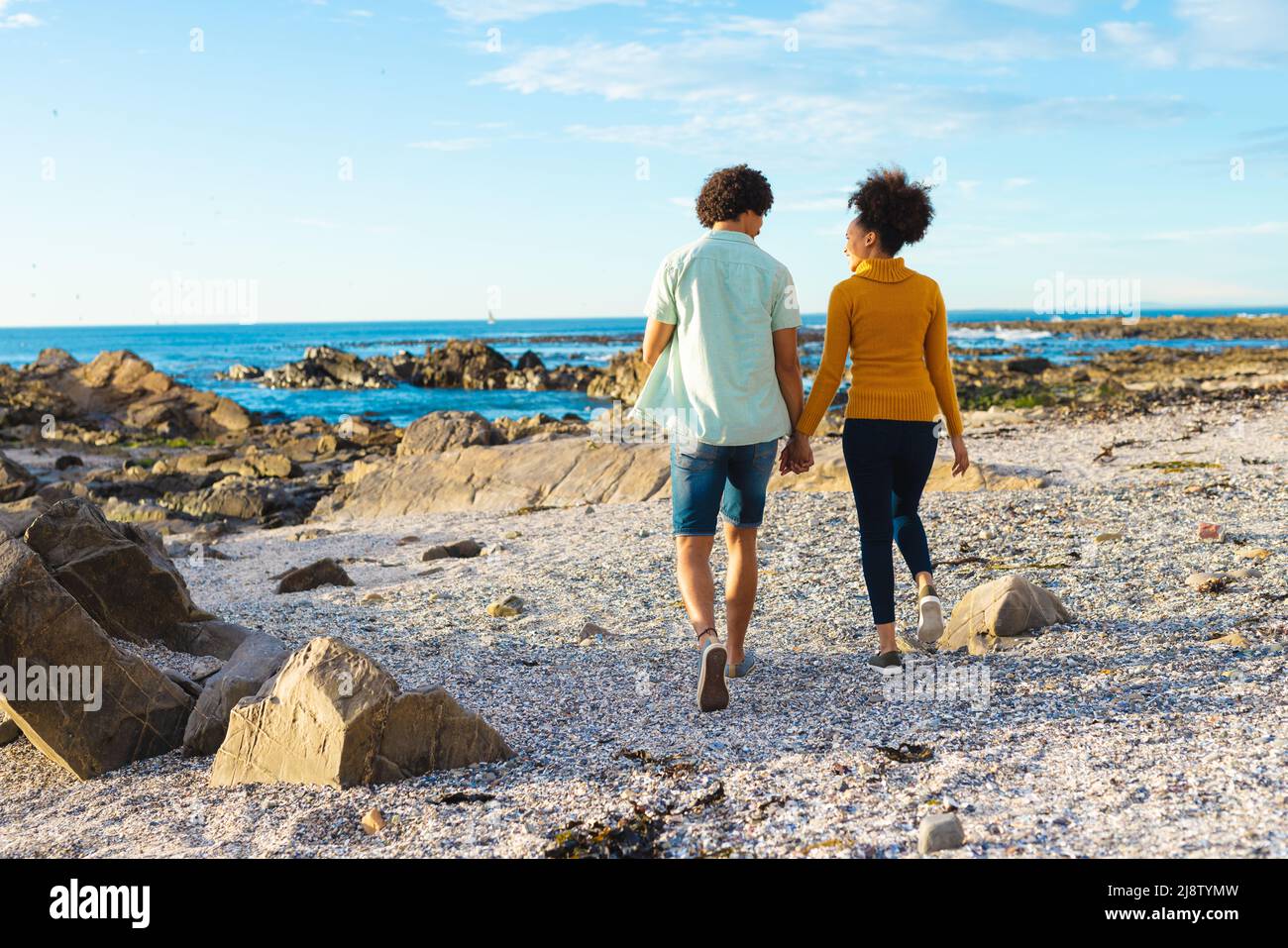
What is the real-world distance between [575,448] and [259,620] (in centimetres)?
738

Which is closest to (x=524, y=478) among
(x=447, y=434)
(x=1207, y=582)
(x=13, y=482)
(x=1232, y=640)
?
(x=447, y=434)

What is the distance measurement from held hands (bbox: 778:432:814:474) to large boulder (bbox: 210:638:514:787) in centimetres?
184

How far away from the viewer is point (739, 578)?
4895 millimetres

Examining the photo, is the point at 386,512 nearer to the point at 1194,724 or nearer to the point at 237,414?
the point at 1194,724

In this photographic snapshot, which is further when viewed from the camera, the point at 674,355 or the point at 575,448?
the point at 575,448

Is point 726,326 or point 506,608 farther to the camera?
point 506,608

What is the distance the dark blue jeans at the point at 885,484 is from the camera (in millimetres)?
4828

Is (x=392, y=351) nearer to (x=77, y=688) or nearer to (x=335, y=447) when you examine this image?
(x=335, y=447)

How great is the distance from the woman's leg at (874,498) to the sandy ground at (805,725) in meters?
0.51

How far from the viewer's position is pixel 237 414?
1244 inches

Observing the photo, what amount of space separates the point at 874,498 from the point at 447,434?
1308 cm

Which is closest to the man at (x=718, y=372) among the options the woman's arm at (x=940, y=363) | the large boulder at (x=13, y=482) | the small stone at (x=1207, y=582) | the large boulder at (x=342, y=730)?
the woman's arm at (x=940, y=363)

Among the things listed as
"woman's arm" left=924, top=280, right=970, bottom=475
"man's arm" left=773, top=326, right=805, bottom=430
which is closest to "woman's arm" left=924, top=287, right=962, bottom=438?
"woman's arm" left=924, top=280, right=970, bottom=475
